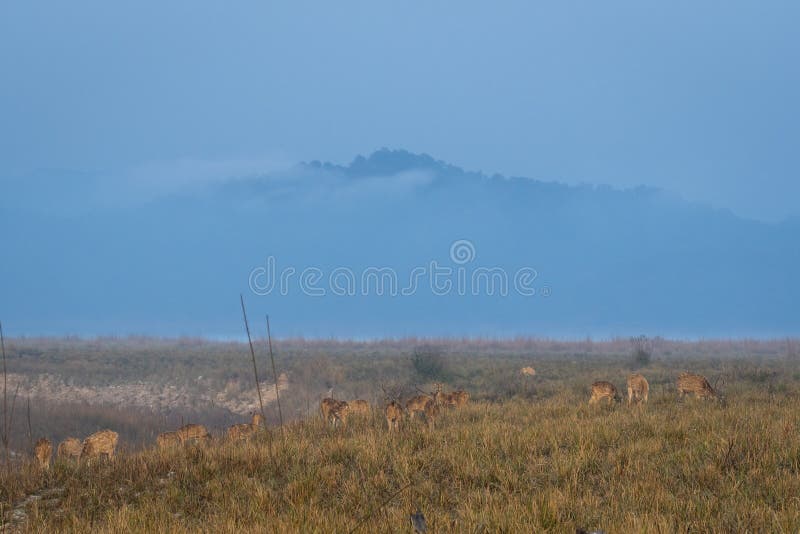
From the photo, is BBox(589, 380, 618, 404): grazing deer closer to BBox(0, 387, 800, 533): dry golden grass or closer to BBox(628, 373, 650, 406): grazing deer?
BBox(628, 373, 650, 406): grazing deer

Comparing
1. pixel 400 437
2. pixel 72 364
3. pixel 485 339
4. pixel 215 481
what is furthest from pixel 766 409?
pixel 485 339

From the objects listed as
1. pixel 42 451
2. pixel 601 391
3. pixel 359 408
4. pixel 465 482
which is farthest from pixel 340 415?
pixel 465 482

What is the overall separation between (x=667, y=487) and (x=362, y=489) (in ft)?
9.81

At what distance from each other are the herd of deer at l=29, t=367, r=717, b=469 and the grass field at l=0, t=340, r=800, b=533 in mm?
1234

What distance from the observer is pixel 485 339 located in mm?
54000

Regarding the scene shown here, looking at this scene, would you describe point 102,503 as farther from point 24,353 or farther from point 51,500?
point 24,353

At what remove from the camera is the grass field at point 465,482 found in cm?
511

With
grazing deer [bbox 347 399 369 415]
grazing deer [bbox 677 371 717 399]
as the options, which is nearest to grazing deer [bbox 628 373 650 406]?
grazing deer [bbox 677 371 717 399]

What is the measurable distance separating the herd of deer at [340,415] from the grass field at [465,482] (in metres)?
1.23

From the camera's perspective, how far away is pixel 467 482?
21.9 ft

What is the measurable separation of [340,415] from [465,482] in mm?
5701

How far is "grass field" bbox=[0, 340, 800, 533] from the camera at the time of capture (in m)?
5.11

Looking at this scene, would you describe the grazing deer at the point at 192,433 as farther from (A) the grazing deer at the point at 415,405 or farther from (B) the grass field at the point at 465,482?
(A) the grazing deer at the point at 415,405

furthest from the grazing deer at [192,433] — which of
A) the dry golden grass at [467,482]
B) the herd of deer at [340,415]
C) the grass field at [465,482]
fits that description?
the grass field at [465,482]
